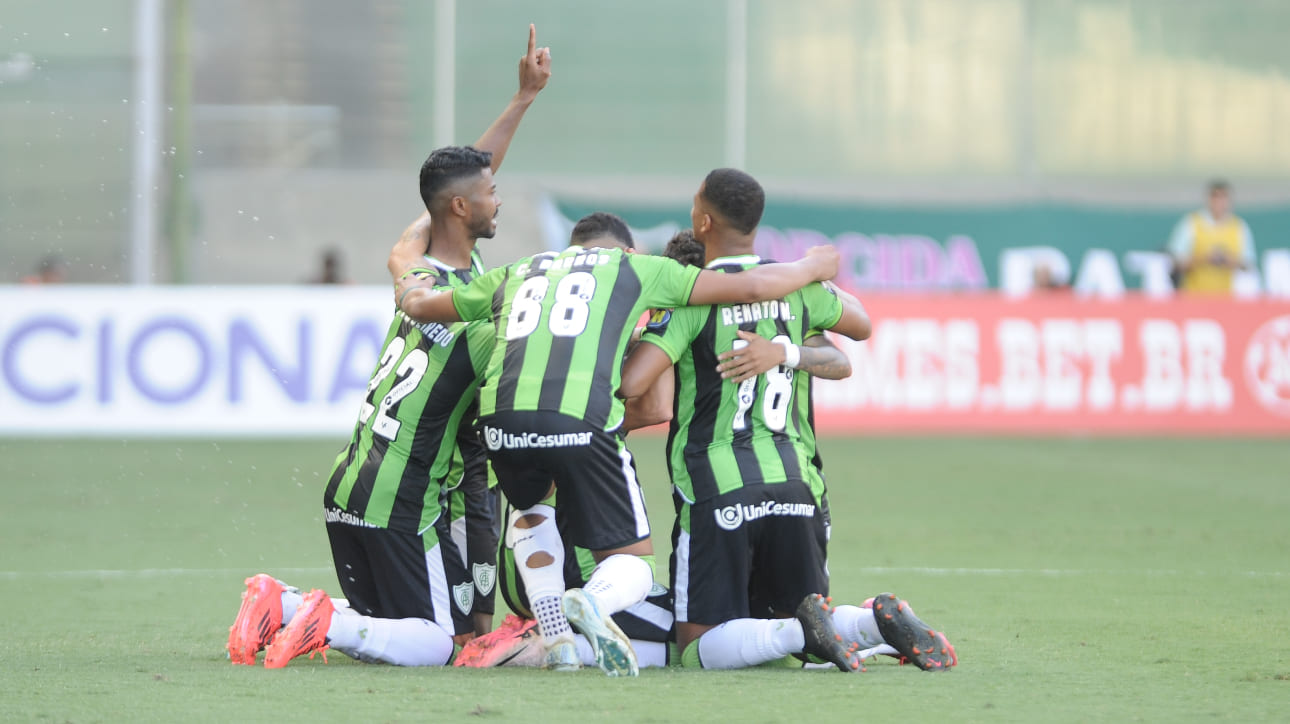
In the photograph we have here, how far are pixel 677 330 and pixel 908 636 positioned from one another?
127 centimetres

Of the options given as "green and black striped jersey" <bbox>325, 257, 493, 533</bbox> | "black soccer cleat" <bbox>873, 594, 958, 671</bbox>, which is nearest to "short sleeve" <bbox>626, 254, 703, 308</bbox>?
"green and black striped jersey" <bbox>325, 257, 493, 533</bbox>

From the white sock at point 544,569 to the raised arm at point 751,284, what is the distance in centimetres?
90

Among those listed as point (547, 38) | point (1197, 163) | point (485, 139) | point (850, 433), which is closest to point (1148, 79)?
point (1197, 163)

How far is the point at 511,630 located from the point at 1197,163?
67.6 feet

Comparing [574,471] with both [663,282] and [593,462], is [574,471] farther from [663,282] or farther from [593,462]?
[663,282]

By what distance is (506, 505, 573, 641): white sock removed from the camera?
5.19 meters

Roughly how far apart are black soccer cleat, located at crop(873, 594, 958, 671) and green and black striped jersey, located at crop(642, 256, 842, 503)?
58cm

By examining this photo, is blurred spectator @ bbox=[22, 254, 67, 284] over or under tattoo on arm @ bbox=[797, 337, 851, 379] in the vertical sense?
over

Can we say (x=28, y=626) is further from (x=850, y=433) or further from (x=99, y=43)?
(x=99, y=43)

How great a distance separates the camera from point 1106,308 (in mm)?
16062

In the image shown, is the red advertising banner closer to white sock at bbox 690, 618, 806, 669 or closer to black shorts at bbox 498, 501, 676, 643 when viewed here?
black shorts at bbox 498, 501, 676, 643

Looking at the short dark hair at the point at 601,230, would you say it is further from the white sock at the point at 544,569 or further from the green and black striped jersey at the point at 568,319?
the white sock at the point at 544,569

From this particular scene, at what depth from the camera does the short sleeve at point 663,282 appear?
17.6 feet

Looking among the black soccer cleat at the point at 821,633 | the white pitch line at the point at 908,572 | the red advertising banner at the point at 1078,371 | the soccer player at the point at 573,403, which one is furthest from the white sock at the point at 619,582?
the red advertising banner at the point at 1078,371
